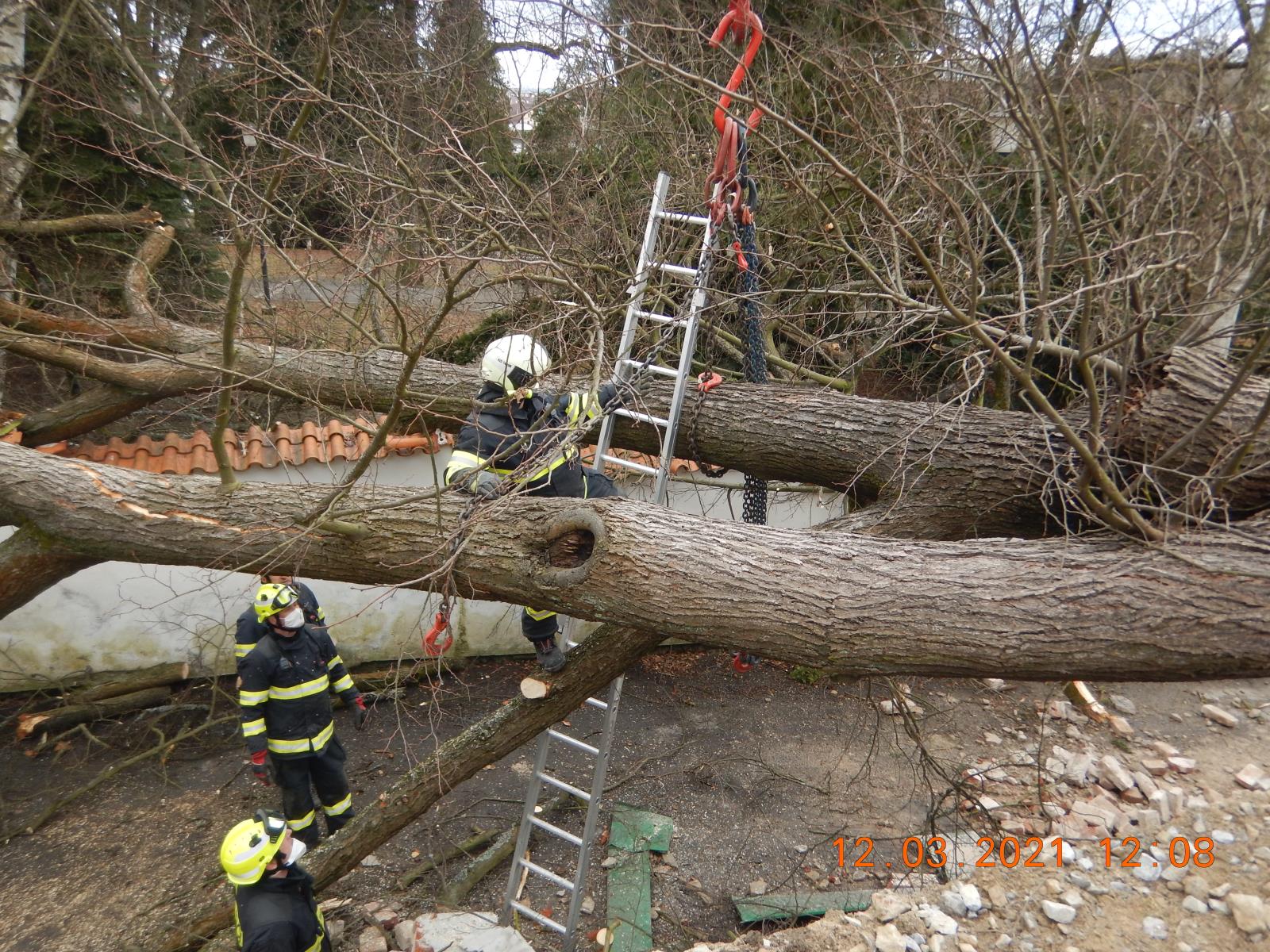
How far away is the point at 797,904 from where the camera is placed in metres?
4.22

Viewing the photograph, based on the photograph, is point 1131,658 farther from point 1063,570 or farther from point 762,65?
point 762,65

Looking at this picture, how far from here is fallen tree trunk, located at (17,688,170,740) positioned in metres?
5.29

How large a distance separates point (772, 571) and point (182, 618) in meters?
5.02

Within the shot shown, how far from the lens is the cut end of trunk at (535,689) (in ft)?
11.7

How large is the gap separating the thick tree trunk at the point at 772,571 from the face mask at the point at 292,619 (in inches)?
34.9

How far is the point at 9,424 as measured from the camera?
5.08 meters

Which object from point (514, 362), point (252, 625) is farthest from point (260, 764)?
point (514, 362)

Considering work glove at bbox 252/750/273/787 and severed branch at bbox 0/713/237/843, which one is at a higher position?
work glove at bbox 252/750/273/787

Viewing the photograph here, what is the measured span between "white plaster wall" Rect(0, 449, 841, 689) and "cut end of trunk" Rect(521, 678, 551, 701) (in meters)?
2.16

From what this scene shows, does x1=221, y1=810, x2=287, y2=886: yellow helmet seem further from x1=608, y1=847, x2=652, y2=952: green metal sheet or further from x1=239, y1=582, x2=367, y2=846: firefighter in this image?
x1=608, y1=847, x2=652, y2=952: green metal sheet

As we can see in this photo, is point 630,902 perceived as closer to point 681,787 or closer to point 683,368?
point 681,787

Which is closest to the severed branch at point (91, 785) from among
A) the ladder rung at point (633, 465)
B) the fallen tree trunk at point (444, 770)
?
the fallen tree trunk at point (444, 770)

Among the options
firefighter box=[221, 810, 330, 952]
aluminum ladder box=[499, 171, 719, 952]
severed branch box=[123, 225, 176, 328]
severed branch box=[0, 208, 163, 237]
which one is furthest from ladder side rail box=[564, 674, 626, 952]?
severed branch box=[0, 208, 163, 237]
